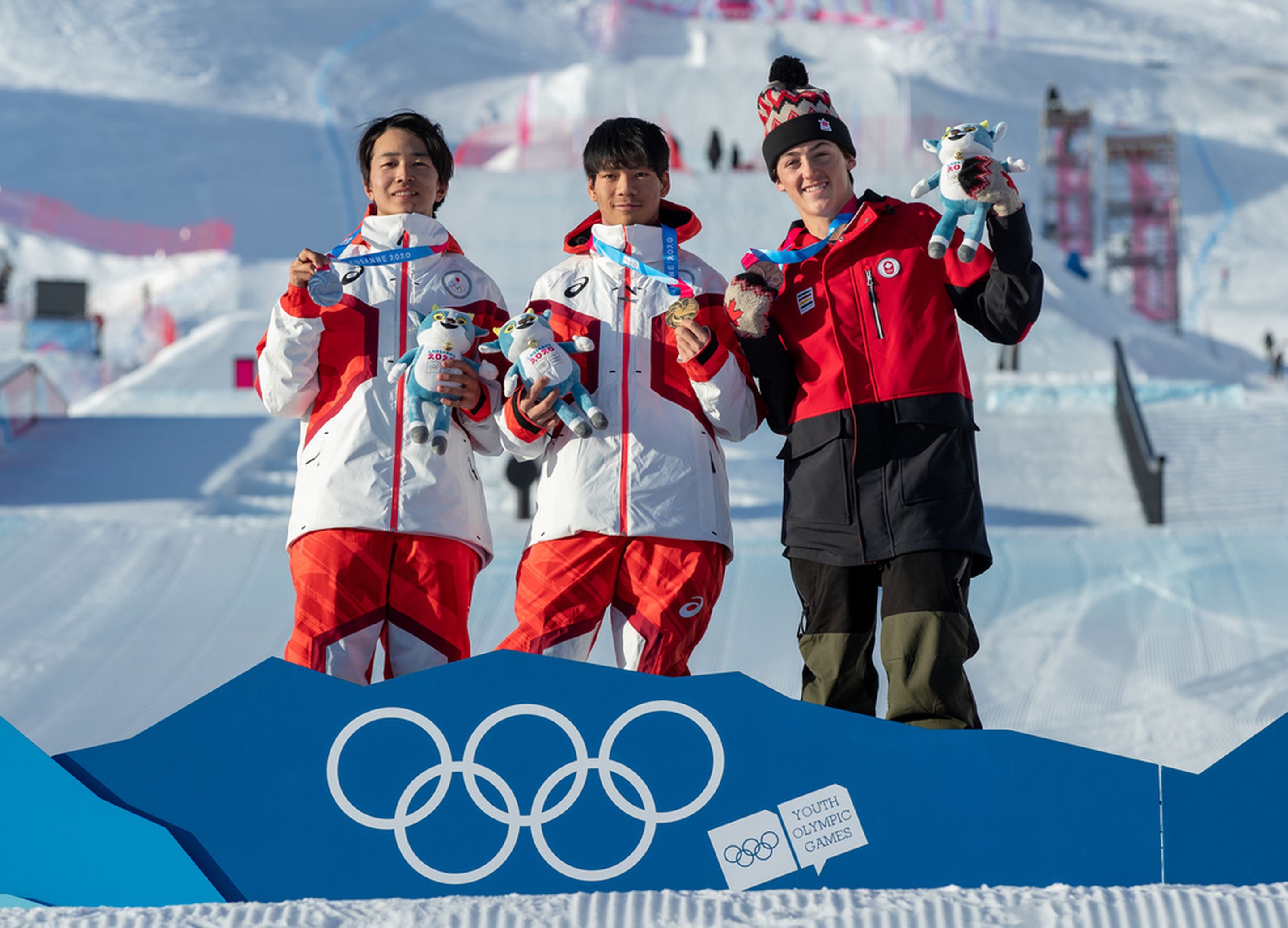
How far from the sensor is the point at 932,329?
9.65 ft

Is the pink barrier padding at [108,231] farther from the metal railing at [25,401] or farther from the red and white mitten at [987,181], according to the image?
the red and white mitten at [987,181]

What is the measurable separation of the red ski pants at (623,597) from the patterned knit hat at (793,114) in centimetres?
93

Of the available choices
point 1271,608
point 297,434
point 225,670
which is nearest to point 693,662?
point 225,670

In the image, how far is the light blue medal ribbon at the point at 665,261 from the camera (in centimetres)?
302

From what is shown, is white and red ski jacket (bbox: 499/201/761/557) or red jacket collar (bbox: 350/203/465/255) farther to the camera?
red jacket collar (bbox: 350/203/465/255)

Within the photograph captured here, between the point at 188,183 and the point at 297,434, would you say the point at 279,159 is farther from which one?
the point at 297,434

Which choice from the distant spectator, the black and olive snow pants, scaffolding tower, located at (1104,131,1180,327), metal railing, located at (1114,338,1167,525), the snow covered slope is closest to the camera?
the black and olive snow pants

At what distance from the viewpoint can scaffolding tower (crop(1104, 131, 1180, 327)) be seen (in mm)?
32781

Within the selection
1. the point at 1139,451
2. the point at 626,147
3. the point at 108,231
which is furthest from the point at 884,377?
the point at 108,231

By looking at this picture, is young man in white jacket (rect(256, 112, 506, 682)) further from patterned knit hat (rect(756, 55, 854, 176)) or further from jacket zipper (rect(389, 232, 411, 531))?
patterned knit hat (rect(756, 55, 854, 176))

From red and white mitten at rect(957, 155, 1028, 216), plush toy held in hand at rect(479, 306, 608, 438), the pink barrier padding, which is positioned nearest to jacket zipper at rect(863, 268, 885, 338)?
red and white mitten at rect(957, 155, 1028, 216)

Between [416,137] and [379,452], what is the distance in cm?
82

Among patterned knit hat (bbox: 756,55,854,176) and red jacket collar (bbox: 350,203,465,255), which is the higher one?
patterned knit hat (bbox: 756,55,854,176)

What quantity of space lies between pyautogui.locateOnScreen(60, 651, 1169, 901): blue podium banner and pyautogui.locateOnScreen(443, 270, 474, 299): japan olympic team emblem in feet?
3.93
